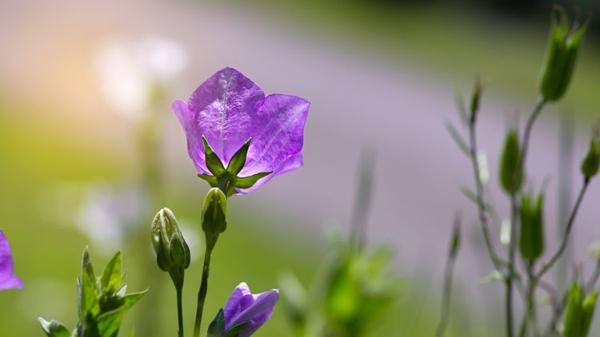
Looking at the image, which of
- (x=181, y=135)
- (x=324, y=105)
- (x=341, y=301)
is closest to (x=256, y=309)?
(x=341, y=301)

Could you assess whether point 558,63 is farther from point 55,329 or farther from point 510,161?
point 55,329

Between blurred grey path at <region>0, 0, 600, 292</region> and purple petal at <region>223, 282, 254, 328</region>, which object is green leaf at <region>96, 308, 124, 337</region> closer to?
purple petal at <region>223, 282, 254, 328</region>

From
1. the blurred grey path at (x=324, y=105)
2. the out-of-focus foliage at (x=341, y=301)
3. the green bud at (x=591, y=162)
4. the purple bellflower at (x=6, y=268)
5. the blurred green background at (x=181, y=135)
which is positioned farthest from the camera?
the blurred grey path at (x=324, y=105)

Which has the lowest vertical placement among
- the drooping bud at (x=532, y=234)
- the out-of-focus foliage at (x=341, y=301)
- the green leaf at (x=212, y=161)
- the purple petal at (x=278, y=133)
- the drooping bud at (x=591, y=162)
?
the out-of-focus foliage at (x=341, y=301)

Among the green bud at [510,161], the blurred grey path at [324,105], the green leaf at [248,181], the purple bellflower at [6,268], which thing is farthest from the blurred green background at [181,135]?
the purple bellflower at [6,268]

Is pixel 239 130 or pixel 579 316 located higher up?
pixel 239 130

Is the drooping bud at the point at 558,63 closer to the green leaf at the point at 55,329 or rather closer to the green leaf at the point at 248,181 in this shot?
the green leaf at the point at 248,181

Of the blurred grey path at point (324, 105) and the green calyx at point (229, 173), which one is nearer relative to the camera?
the green calyx at point (229, 173)
